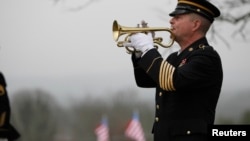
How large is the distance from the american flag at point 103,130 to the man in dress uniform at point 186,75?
770mm

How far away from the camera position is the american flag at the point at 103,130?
2.89m

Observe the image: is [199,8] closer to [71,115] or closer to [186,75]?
[186,75]

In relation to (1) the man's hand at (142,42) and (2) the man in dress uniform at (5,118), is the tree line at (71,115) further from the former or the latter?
(1) the man's hand at (142,42)

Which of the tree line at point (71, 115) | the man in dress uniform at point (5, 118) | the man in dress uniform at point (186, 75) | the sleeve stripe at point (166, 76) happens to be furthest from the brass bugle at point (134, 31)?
the man in dress uniform at point (5, 118)

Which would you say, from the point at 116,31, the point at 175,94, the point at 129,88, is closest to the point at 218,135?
the point at 175,94

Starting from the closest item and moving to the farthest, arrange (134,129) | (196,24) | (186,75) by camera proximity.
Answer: (186,75) < (196,24) < (134,129)

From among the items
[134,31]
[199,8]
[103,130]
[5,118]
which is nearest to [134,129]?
[103,130]

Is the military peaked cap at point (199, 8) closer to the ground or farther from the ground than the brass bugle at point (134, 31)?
farther from the ground

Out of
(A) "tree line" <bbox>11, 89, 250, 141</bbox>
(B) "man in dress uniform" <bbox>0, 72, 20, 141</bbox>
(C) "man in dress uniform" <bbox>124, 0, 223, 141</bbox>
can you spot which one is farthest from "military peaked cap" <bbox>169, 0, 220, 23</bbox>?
(B) "man in dress uniform" <bbox>0, 72, 20, 141</bbox>

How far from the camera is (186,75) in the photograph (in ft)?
6.38

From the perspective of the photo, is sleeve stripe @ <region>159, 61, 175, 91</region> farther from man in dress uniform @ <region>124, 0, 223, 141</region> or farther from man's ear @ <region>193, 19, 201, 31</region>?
man's ear @ <region>193, 19, 201, 31</region>

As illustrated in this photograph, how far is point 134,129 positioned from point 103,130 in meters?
0.16

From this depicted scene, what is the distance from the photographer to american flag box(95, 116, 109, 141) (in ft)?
9.47

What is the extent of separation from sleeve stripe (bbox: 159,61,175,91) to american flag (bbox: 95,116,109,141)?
972 mm
